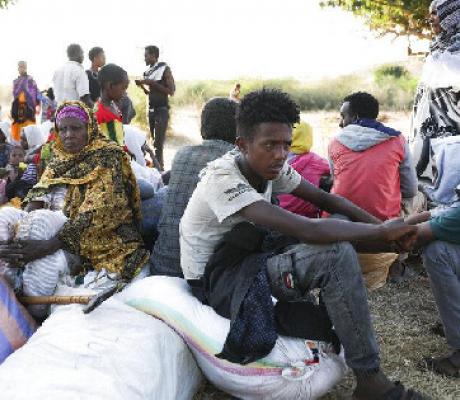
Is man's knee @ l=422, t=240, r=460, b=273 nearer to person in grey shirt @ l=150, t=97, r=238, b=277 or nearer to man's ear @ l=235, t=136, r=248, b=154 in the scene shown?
man's ear @ l=235, t=136, r=248, b=154

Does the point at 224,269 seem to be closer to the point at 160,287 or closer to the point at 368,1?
the point at 160,287

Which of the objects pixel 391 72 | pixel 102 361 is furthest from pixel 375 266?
pixel 391 72

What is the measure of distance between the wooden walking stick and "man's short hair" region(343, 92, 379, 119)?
6.92ft

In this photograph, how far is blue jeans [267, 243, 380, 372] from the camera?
2.11 metres

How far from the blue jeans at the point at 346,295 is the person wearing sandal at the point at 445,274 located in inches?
23.7

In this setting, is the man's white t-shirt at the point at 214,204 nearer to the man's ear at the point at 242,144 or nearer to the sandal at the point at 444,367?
the man's ear at the point at 242,144

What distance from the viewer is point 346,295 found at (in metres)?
2.11

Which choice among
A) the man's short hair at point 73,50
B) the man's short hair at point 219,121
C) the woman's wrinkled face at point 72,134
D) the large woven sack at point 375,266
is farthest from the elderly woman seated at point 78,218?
the man's short hair at point 73,50

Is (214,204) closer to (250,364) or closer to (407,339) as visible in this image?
(250,364)

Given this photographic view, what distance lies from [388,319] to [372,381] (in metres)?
1.21

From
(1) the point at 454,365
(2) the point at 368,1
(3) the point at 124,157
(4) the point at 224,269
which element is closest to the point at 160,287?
(4) the point at 224,269

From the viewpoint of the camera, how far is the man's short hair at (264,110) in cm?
229

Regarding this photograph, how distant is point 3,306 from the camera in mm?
2477

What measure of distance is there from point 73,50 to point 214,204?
4.53 m
